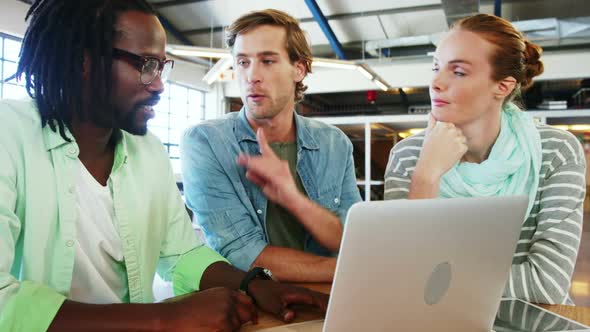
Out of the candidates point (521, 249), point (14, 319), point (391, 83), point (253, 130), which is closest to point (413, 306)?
point (14, 319)

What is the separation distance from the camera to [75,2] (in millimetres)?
1220

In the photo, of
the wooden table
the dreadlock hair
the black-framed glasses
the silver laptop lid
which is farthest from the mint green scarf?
the dreadlock hair

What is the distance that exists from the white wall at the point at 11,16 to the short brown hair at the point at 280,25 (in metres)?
6.08

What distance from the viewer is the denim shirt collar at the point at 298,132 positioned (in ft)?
6.13

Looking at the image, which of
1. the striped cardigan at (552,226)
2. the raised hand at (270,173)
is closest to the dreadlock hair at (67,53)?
the raised hand at (270,173)

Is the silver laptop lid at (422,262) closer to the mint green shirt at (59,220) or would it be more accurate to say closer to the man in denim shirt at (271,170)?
the mint green shirt at (59,220)

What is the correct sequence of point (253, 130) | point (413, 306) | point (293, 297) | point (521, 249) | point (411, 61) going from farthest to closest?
point (411, 61) < point (253, 130) < point (521, 249) < point (293, 297) < point (413, 306)

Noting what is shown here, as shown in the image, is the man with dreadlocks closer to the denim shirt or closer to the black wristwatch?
the black wristwatch

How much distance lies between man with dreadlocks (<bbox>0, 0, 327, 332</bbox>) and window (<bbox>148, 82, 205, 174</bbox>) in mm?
9356

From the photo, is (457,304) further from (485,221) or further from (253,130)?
(253,130)

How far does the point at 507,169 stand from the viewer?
159cm

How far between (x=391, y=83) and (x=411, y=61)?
2.00ft

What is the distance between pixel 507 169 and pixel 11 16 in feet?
24.8

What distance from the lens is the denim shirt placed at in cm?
162
